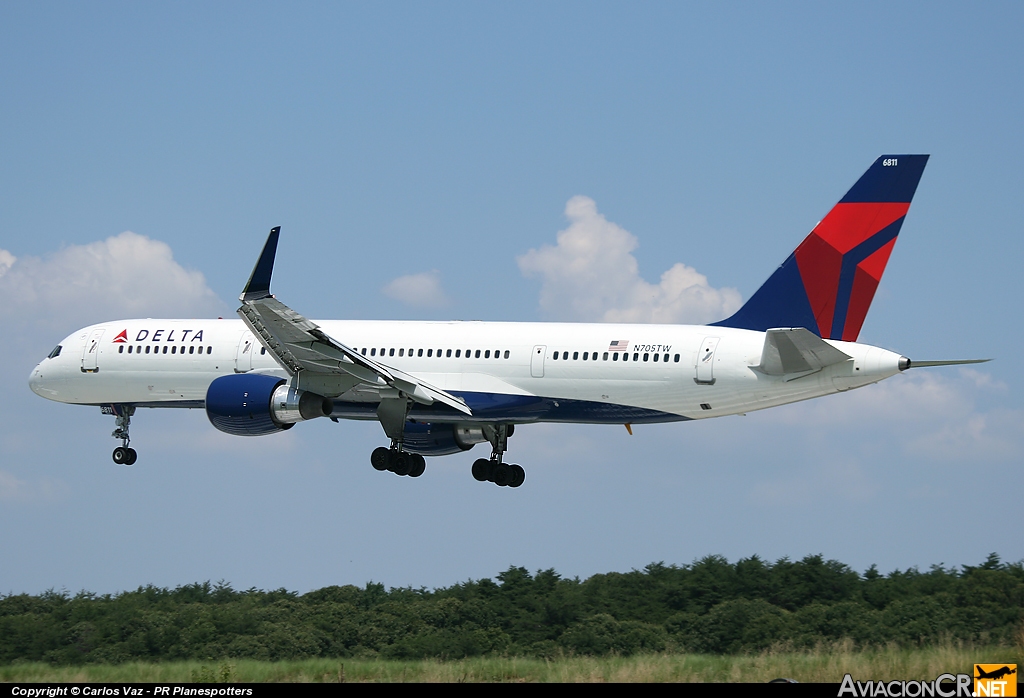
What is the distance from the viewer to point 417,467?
3828 cm

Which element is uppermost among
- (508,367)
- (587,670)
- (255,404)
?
(508,367)

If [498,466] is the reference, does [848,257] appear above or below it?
above

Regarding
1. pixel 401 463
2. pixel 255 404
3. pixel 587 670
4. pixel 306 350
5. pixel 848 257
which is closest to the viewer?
pixel 587 670

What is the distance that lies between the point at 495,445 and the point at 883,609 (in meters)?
12.8

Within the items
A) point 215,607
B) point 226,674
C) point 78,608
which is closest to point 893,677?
point 226,674

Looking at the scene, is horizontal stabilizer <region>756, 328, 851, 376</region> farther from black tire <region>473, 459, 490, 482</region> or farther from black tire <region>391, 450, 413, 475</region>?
black tire <region>391, 450, 413, 475</region>

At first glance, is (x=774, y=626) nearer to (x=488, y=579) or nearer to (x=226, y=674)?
(x=488, y=579)

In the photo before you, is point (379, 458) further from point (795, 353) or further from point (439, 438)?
point (795, 353)

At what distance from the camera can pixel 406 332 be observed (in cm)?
3750

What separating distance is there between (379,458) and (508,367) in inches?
215

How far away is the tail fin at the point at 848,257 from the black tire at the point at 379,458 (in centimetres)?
1234

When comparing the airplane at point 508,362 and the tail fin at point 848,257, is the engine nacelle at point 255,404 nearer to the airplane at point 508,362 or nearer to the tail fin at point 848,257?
the airplane at point 508,362

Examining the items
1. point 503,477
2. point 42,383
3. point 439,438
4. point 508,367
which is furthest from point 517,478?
point 42,383

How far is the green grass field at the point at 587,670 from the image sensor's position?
21.3 m
